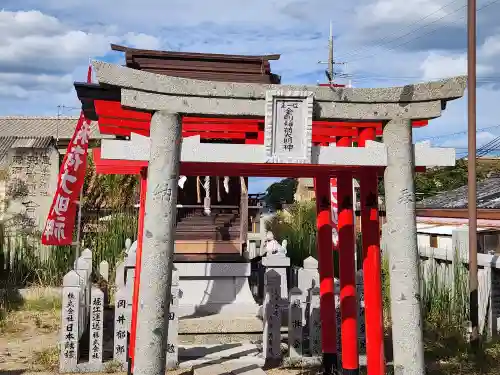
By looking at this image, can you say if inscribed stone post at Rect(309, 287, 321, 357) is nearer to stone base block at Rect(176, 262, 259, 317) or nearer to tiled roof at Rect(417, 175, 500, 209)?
stone base block at Rect(176, 262, 259, 317)

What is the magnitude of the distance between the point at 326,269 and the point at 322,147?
284cm

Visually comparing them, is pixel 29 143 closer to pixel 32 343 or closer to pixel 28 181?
pixel 28 181

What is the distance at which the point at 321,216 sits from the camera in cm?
750

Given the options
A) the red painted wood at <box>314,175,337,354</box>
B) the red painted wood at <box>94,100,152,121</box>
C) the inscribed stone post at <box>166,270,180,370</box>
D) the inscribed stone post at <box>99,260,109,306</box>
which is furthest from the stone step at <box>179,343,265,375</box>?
the inscribed stone post at <box>99,260,109,306</box>

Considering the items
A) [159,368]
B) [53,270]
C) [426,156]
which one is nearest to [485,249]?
[426,156]

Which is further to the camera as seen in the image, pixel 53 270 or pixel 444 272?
pixel 53 270

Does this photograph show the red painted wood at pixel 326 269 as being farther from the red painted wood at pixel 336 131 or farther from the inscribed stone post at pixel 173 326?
the inscribed stone post at pixel 173 326

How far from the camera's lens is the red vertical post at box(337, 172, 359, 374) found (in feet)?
22.5

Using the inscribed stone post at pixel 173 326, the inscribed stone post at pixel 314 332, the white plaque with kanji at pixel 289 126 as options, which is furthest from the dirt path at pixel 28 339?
the white plaque with kanji at pixel 289 126

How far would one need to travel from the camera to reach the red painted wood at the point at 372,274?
575 centimetres

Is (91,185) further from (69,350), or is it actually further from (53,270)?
(69,350)

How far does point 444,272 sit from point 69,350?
693 cm

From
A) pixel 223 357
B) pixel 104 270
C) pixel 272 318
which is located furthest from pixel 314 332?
pixel 104 270

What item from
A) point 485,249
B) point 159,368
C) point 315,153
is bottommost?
point 159,368
